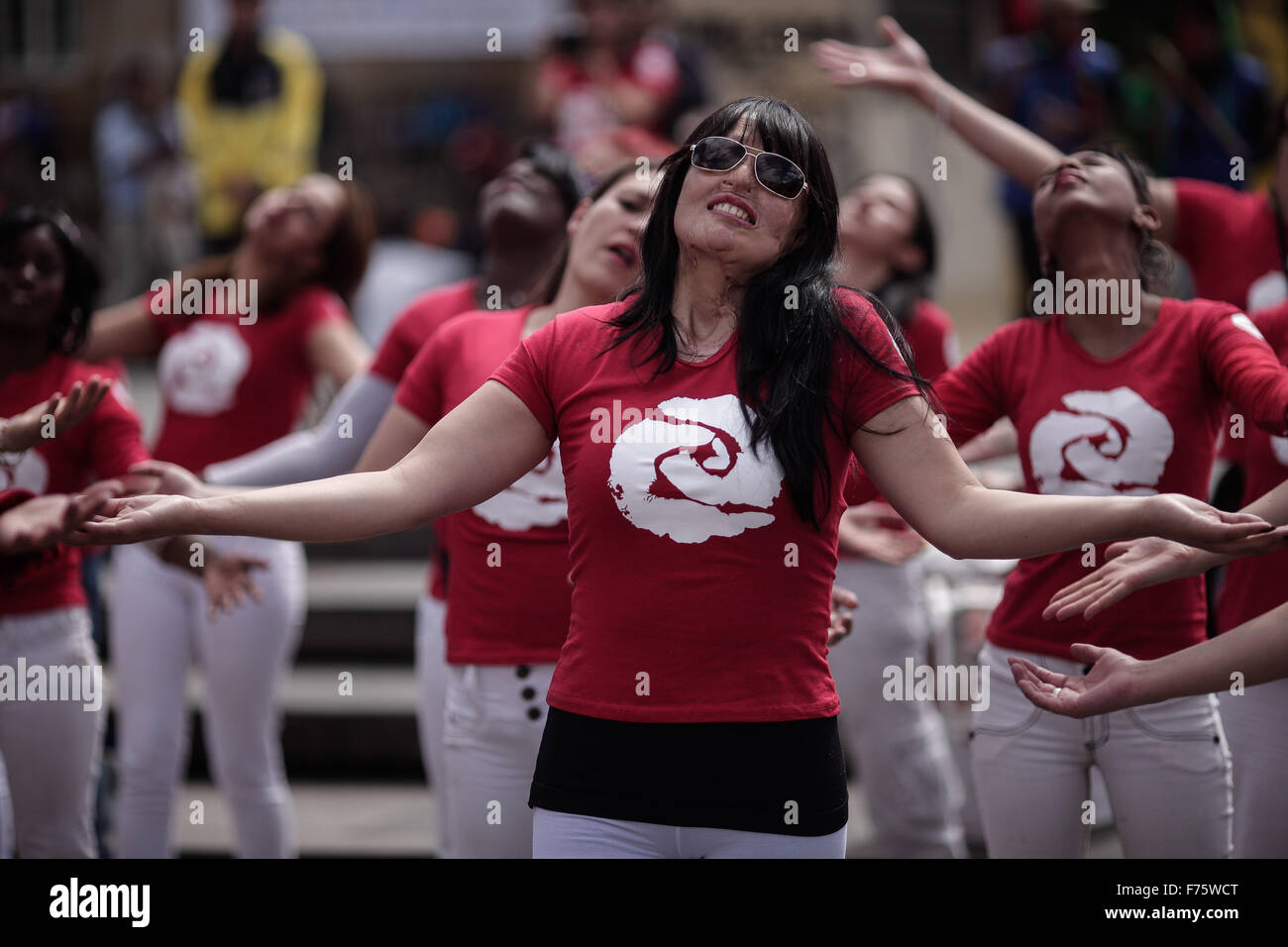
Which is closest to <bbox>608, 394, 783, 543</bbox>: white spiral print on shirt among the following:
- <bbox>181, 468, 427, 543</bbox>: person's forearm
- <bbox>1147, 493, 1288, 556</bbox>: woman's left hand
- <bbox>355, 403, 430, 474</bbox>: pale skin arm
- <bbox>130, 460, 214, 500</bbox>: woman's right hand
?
<bbox>181, 468, 427, 543</bbox>: person's forearm

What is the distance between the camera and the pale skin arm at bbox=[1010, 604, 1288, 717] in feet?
8.10

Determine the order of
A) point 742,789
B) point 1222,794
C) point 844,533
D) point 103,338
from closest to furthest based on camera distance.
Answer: point 742,789 → point 1222,794 → point 844,533 → point 103,338

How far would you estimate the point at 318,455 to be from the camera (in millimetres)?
3590

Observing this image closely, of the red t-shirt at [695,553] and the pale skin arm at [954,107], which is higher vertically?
the pale skin arm at [954,107]

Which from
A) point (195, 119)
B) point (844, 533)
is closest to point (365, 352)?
point (844, 533)

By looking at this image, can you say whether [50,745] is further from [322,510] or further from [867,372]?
[867,372]

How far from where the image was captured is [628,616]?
7.37 ft

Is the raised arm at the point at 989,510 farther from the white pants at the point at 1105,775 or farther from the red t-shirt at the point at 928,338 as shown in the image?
the red t-shirt at the point at 928,338

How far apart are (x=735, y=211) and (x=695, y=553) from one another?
550 millimetres

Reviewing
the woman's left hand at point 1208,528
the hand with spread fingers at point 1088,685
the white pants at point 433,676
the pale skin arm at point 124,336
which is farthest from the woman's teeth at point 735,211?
the pale skin arm at point 124,336

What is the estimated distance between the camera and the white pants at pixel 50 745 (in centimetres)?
341
